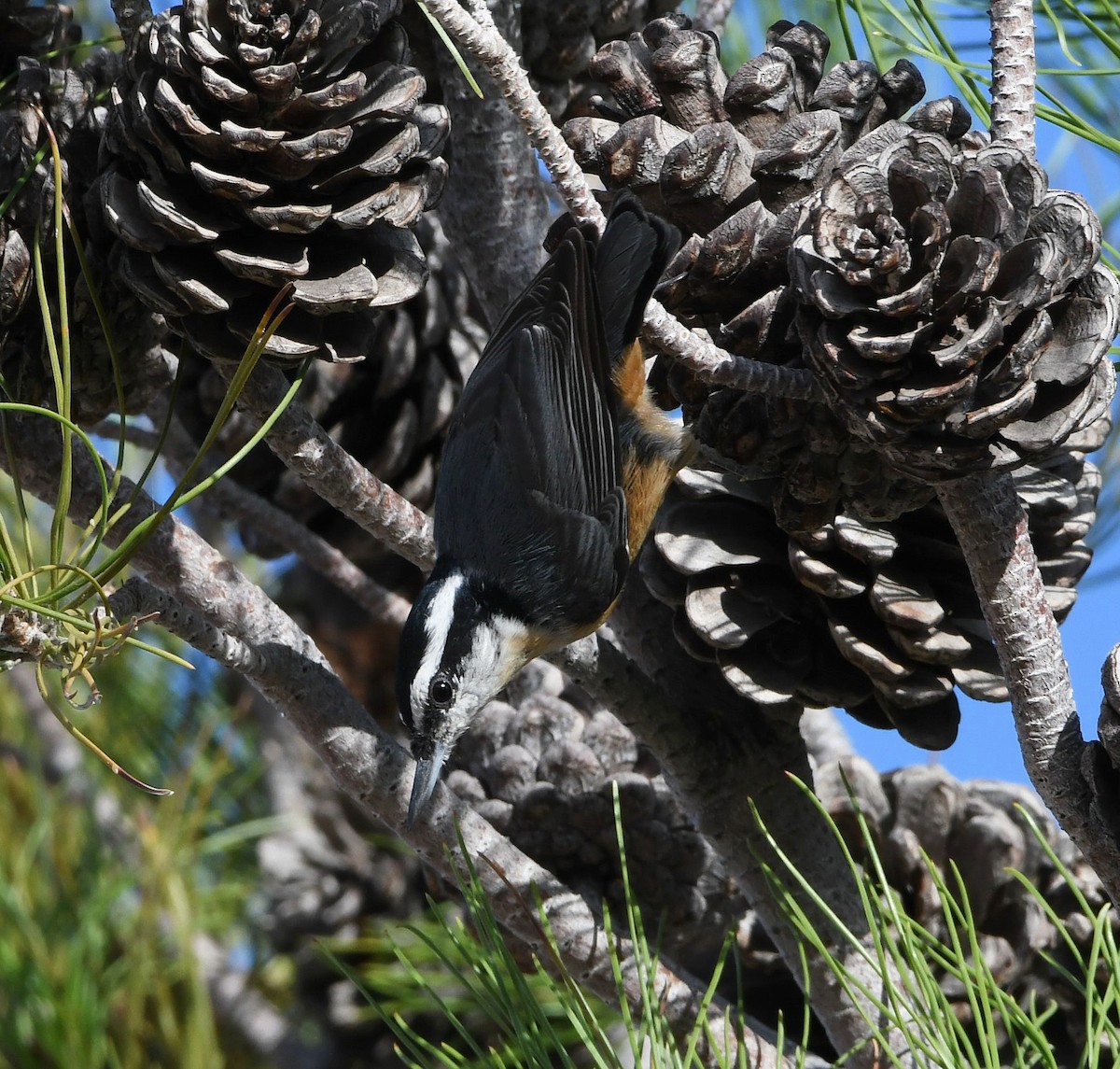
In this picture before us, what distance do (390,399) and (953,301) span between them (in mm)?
844

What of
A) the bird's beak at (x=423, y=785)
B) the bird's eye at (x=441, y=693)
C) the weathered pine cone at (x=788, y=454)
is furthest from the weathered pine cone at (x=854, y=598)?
the bird's eye at (x=441, y=693)

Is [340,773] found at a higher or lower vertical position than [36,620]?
lower

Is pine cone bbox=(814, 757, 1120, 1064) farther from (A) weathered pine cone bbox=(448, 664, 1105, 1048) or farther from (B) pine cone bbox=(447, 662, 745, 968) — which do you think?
(B) pine cone bbox=(447, 662, 745, 968)

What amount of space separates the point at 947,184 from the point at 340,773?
2.11ft

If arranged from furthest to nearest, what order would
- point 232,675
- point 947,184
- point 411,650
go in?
1. point 232,675
2. point 411,650
3. point 947,184

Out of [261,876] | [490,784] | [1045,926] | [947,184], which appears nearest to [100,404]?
[490,784]

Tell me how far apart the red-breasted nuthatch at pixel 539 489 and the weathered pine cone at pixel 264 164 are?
386 mm

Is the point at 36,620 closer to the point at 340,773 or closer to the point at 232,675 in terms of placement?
the point at 340,773

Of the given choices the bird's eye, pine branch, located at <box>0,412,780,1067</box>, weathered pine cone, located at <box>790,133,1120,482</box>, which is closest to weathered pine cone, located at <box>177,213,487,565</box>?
the bird's eye

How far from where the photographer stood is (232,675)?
2.23 meters

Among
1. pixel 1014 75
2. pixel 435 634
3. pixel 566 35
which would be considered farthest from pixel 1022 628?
pixel 566 35

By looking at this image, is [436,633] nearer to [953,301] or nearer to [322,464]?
[322,464]

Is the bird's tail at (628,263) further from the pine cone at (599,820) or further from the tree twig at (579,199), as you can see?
the pine cone at (599,820)

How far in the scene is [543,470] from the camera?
1.59 m
